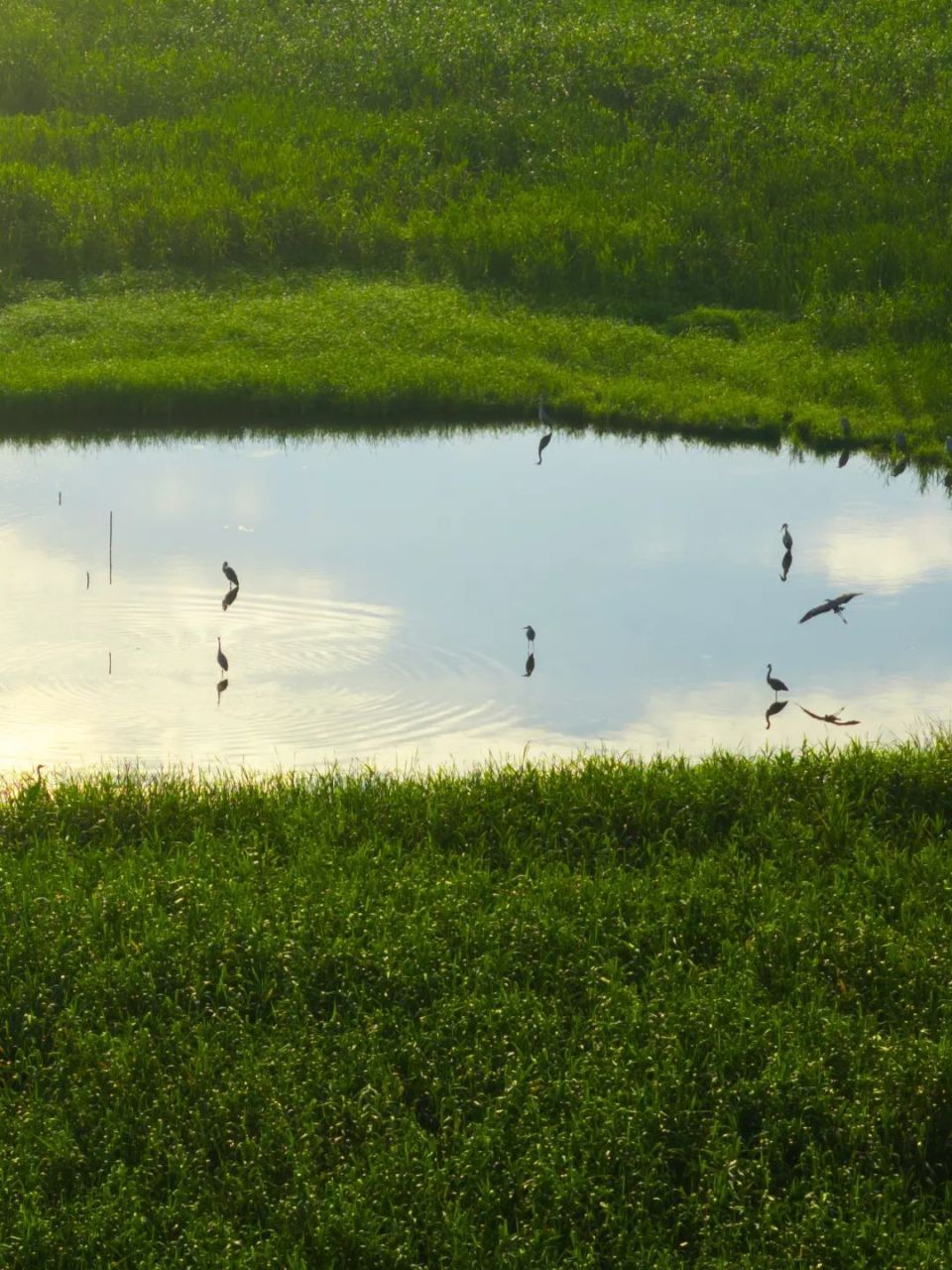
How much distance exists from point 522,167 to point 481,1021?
16636 mm

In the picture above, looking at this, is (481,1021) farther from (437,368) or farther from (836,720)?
(437,368)

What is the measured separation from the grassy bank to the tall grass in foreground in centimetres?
774

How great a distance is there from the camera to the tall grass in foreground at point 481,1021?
4.75 m

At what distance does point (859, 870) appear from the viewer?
6.64m

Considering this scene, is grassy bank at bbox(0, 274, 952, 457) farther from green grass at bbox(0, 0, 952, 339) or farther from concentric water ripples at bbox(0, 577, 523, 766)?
concentric water ripples at bbox(0, 577, 523, 766)

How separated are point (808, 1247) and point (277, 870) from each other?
8.70ft

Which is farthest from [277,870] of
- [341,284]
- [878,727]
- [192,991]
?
[341,284]

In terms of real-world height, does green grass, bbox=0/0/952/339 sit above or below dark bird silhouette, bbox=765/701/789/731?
above

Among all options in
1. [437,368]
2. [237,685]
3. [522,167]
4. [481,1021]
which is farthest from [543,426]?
[481,1021]

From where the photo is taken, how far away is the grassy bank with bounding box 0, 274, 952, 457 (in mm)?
14633

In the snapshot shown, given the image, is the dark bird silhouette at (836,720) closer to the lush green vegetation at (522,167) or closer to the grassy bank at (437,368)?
the grassy bank at (437,368)

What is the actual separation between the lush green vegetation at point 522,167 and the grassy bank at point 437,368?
65mm

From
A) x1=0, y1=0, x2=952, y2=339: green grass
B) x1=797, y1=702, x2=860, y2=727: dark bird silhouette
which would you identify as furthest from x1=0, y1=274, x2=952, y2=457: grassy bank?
x1=797, y1=702, x2=860, y2=727: dark bird silhouette

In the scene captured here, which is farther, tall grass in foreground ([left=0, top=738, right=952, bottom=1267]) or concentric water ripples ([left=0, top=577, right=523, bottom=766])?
concentric water ripples ([left=0, top=577, right=523, bottom=766])
